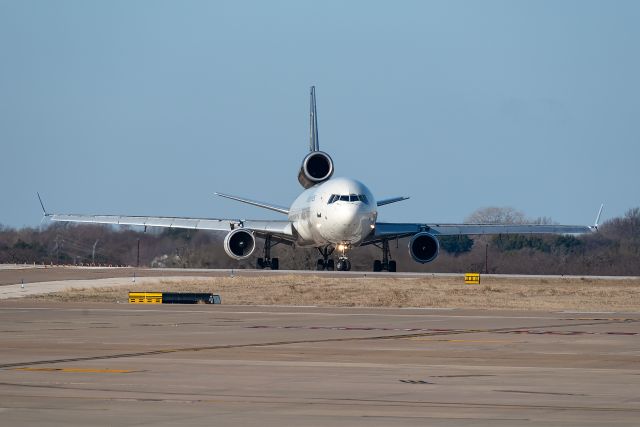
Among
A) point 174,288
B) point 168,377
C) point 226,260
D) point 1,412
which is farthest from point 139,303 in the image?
point 226,260

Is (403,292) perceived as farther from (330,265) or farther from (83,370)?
(83,370)

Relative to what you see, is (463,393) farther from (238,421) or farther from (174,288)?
(174,288)

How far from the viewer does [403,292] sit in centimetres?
4378

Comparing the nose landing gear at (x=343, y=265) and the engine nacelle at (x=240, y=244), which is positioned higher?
the engine nacelle at (x=240, y=244)

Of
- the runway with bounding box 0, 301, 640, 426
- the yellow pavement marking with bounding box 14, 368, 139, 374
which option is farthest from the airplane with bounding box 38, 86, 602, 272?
the yellow pavement marking with bounding box 14, 368, 139, 374

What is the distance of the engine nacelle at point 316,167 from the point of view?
65.4 meters

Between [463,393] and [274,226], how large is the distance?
171ft

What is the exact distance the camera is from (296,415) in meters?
12.2

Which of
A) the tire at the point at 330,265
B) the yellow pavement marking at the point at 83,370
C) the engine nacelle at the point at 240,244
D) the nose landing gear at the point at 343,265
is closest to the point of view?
the yellow pavement marking at the point at 83,370

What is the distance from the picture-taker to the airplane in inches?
2238

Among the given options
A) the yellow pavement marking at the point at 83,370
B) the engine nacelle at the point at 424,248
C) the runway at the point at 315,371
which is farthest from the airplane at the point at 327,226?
the yellow pavement marking at the point at 83,370

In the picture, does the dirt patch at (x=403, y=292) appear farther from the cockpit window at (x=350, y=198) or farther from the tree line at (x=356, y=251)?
the tree line at (x=356, y=251)

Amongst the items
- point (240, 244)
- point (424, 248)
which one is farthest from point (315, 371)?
point (424, 248)

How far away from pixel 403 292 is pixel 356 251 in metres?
27.9
